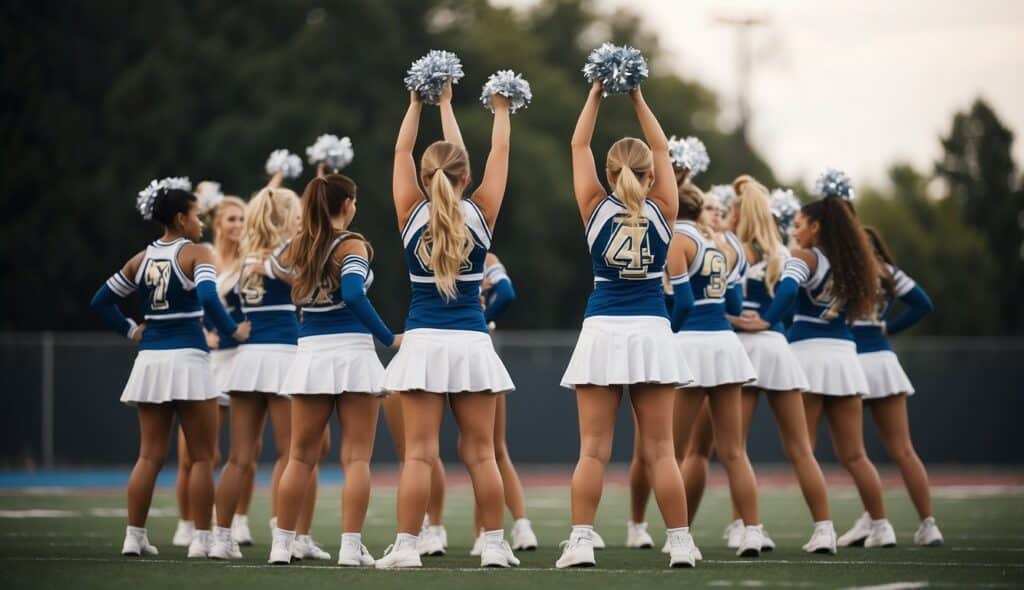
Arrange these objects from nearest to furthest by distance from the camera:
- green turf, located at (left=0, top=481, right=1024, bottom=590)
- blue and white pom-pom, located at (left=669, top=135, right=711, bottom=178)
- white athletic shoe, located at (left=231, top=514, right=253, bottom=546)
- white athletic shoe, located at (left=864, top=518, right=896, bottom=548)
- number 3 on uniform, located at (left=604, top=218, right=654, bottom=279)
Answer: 1. green turf, located at (left=0, top=481, right=1024, bottom=590)
2. number 3 on uniform, located at (left=604, top=218, right=654, bottom=279)
3. blue and white pom-pom, located at (left=669, top=135, right=711, bottom=178)
4. white athletic shoe, located at (left=864, top=518, right=896, bottom=548)
5. white athletic shoe, located at (left=231, top=514, right=253, bottom=546)

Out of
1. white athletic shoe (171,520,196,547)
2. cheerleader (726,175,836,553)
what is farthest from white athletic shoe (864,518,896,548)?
white athletic shoe (171,520,196,547)

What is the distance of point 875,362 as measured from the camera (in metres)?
11.1

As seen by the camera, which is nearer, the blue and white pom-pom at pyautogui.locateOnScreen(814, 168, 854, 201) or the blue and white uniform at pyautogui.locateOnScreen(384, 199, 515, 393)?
the blue and white uniform at pyautogui.locateOnScreen(384, 199, 515, 393)

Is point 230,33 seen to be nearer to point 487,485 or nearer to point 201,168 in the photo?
point 201,168

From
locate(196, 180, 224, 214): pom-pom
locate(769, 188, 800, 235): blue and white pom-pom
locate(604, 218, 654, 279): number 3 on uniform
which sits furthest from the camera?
locate(196, 180, 224, 214): pom-pom

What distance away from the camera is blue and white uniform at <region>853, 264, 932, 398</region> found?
35.8 feet

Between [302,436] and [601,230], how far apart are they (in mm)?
2042

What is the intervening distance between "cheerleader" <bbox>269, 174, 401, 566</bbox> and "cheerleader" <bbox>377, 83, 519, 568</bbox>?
33 cm

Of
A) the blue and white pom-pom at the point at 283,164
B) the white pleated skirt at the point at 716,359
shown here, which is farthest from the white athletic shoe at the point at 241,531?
the white pleated skirt at the point at 716,359

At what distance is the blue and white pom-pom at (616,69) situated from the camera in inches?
331

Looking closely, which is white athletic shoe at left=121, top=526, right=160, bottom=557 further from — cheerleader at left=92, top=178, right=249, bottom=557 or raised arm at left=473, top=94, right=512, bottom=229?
raised arm at left=473, top=94, right=512, bottom=229

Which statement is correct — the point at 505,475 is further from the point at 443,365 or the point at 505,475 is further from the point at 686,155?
the point at 686,155

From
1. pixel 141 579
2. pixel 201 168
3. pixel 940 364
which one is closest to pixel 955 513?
pixel 141 579

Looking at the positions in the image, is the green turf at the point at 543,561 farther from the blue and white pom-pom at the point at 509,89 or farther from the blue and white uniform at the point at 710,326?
the blue and white pom-pom at the point at 509,89
